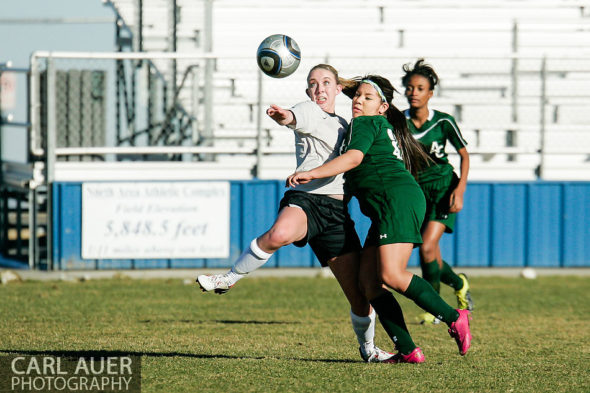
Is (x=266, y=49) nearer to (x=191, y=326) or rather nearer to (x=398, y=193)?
(x=398, y=193)

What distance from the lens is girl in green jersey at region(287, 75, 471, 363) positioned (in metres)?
6.04

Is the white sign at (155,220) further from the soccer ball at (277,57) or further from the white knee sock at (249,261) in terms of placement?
the white knee sock at (249,261)

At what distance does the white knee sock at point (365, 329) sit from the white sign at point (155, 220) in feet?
22.5

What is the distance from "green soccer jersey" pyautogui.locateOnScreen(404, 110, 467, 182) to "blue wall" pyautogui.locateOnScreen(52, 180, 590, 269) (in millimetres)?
4699

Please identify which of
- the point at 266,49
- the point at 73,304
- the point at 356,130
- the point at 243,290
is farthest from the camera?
the point at 243,290

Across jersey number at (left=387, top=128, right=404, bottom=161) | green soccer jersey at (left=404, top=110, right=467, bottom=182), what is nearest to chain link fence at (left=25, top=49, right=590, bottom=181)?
green soccer jersey at (left=404, top=110, right=467, bottom=182)

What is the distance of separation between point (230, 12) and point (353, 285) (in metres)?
12.0

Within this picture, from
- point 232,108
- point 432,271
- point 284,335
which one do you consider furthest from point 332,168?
point 232,108

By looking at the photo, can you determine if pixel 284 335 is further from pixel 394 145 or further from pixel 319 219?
pixel 394 145

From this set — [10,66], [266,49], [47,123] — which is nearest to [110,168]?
[47,123]

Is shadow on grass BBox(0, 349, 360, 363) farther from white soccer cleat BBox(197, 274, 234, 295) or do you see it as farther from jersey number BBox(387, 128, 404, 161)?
jersey number BBox(387, 128, 404, 161)

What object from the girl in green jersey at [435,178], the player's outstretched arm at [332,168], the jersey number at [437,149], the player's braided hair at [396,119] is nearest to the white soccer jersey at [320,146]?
the player's braided hair at [396,119]

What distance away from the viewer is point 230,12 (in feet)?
57.9

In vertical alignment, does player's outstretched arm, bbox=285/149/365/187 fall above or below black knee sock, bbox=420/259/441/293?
above
